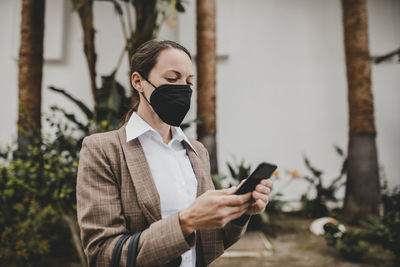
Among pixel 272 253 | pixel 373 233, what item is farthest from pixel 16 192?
pixel 373 233

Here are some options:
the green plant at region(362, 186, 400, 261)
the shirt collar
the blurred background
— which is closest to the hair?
the shirt collar

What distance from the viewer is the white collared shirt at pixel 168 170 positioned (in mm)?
1126

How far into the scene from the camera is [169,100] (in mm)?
1254

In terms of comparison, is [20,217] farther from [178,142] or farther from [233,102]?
[233,102]

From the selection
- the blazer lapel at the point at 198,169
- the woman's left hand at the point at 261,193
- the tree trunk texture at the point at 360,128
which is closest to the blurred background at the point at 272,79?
the tree trunk texture at the point at 360,128

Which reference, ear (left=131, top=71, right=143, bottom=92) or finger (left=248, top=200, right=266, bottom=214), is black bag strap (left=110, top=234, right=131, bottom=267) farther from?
ear (left=131, top=71, right=143, bottom=92)

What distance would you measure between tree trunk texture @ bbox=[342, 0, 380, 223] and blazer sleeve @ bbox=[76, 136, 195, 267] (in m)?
4.11

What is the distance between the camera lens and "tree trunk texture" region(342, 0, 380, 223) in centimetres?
419

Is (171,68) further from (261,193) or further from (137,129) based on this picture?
(261,193)

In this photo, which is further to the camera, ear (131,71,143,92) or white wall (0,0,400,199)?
white wall (0,0,400,199)

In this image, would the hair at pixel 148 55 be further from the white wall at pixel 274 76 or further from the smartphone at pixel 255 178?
the white wall at pixel 274 76

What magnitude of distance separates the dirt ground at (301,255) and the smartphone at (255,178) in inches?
101

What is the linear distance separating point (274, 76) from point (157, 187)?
488 centimetres

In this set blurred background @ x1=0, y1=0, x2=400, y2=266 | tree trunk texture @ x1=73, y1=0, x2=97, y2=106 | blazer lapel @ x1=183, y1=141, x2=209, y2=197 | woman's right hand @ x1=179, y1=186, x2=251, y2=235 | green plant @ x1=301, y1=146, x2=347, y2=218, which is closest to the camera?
woman's right hand @ x1=179, y1=186, x2=251, y2=235
